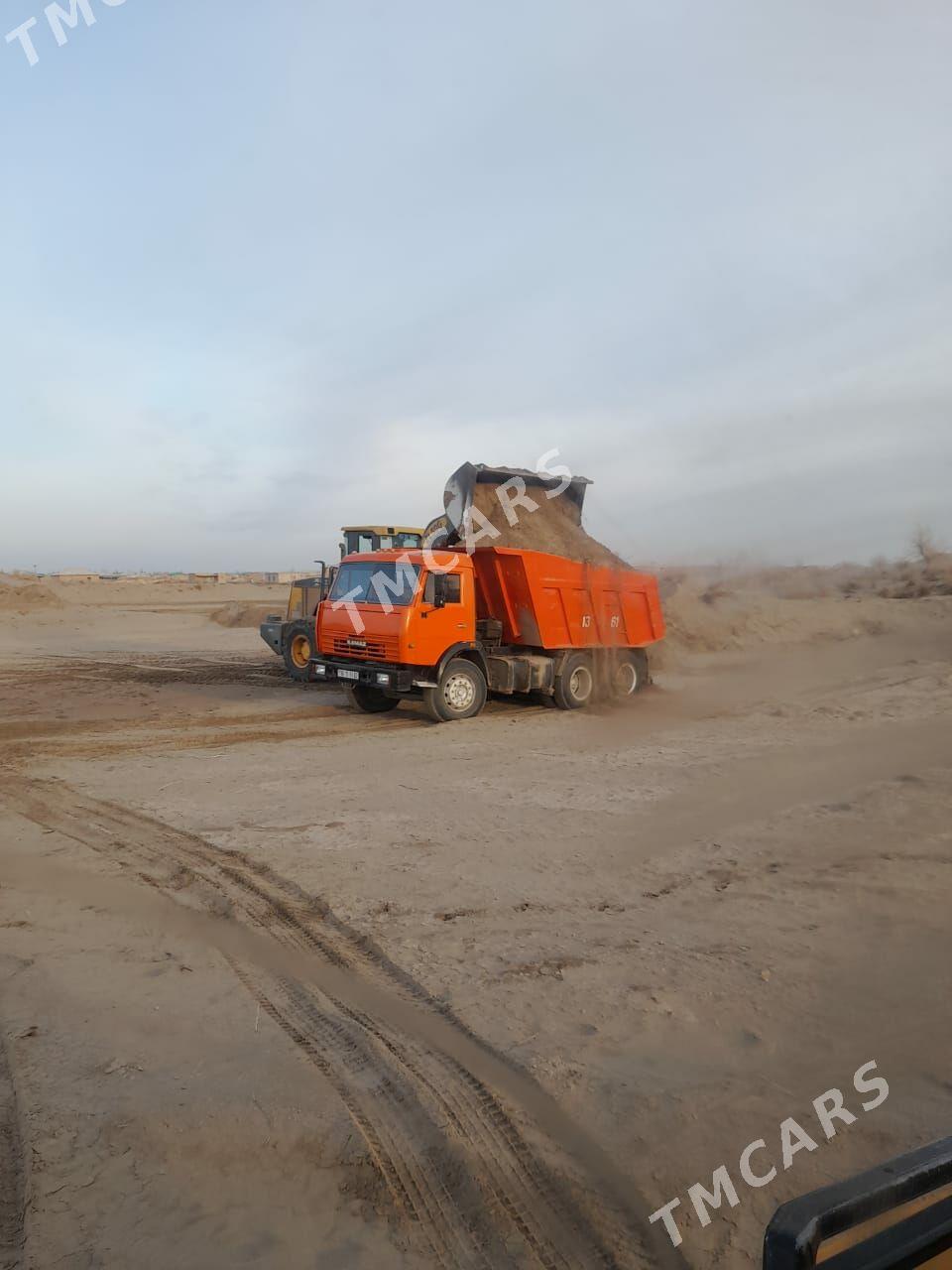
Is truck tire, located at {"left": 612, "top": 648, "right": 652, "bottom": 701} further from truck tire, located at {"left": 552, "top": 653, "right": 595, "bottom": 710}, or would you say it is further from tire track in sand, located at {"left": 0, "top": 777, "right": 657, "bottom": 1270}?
tire track in sand, located at {"left": 0, "top": 777, "right": 657, "bottom": 1270}

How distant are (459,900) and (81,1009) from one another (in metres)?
2.20

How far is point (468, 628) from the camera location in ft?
41.2

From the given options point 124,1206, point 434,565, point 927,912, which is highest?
point 434,565

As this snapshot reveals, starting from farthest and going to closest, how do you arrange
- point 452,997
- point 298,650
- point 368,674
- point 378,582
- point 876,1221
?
point 298,650 < point 378,582 < point 368,674 < point 452,997 < point 876,1221

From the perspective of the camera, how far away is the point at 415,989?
165 inches

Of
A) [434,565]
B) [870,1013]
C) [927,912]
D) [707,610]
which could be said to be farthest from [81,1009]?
[707,610]

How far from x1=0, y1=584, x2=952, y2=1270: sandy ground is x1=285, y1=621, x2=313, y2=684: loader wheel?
247 inches

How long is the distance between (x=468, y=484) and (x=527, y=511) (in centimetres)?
122

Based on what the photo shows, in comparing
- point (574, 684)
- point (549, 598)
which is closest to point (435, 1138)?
point (549, 598)

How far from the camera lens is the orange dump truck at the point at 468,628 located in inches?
474

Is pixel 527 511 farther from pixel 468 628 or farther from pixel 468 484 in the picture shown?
pixel 468 628

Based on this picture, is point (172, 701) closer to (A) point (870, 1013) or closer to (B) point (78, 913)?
(B) point (78, 913)

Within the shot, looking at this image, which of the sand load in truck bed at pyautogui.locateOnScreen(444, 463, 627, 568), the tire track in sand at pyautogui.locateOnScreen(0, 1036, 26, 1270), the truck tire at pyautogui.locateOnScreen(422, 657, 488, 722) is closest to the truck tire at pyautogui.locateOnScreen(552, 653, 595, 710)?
the truck tire at pyautogui.locateOnScreen(422, 657, 488, 722)

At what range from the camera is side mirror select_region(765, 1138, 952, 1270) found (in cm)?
123
